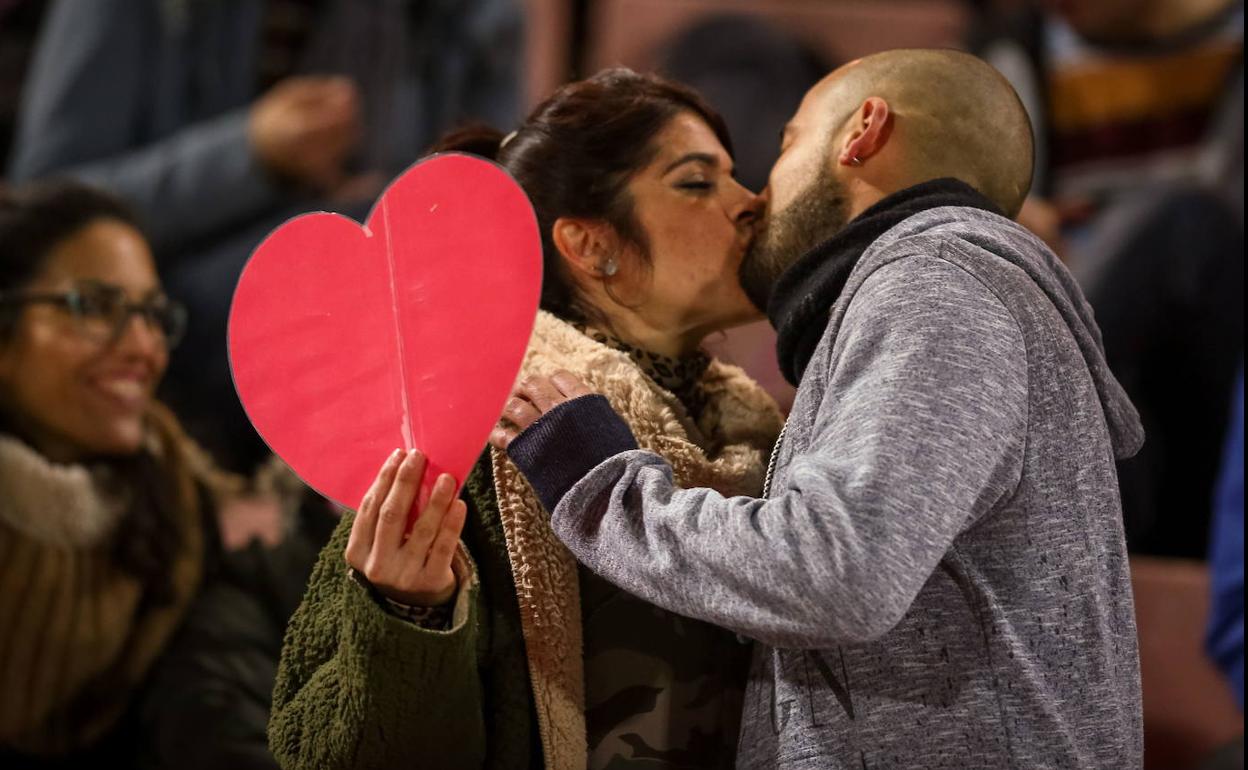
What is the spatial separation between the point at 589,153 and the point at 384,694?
0.45 m

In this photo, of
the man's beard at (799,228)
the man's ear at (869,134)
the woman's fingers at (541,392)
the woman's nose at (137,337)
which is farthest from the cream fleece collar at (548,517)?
the woman's nose at (137,337)

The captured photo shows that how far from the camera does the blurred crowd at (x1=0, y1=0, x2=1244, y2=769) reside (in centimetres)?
180

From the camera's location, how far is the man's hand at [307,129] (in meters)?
2.38

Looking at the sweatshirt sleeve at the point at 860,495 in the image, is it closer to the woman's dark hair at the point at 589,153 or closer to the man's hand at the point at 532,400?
the man's hand at the point at 532,400

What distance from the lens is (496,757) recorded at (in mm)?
1109

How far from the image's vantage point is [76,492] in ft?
5.91

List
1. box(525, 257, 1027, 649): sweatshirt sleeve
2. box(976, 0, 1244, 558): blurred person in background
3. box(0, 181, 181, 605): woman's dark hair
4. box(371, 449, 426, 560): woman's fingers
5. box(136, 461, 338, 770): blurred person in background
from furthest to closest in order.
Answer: box(976, 0, 1244, 558): blurred person in background → box(0, 181, 181, 605): woman's dark hair → box(136, 461, 338, 770): blurred person in background → box(371, 449, 426, 560): woman's fingers → box(525, 257, 1027, 649): sweatshirt sleeve

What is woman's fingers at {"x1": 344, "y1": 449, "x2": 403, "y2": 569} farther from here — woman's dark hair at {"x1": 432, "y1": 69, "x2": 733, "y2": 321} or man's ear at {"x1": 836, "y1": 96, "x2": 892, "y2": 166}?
man's ear at {"x1": 836, "y1": 96, "x2": 892, "y2": 166}

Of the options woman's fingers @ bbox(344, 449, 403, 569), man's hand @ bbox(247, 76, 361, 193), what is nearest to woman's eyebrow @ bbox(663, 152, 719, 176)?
woman's fingers @ bbox(344, 449, 403, 569)

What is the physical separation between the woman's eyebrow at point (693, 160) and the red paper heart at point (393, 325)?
8.3 inches

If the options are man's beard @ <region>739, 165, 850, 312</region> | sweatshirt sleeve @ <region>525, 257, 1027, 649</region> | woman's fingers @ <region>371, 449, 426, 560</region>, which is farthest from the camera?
man's beard @ <region>739, 165, 850, 312</region>

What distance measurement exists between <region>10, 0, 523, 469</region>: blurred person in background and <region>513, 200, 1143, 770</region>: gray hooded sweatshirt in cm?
132

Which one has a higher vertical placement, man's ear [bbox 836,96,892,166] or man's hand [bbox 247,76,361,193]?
man's ear [bbox 836,96,892,166]

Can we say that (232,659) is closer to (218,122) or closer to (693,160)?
(693,160)
